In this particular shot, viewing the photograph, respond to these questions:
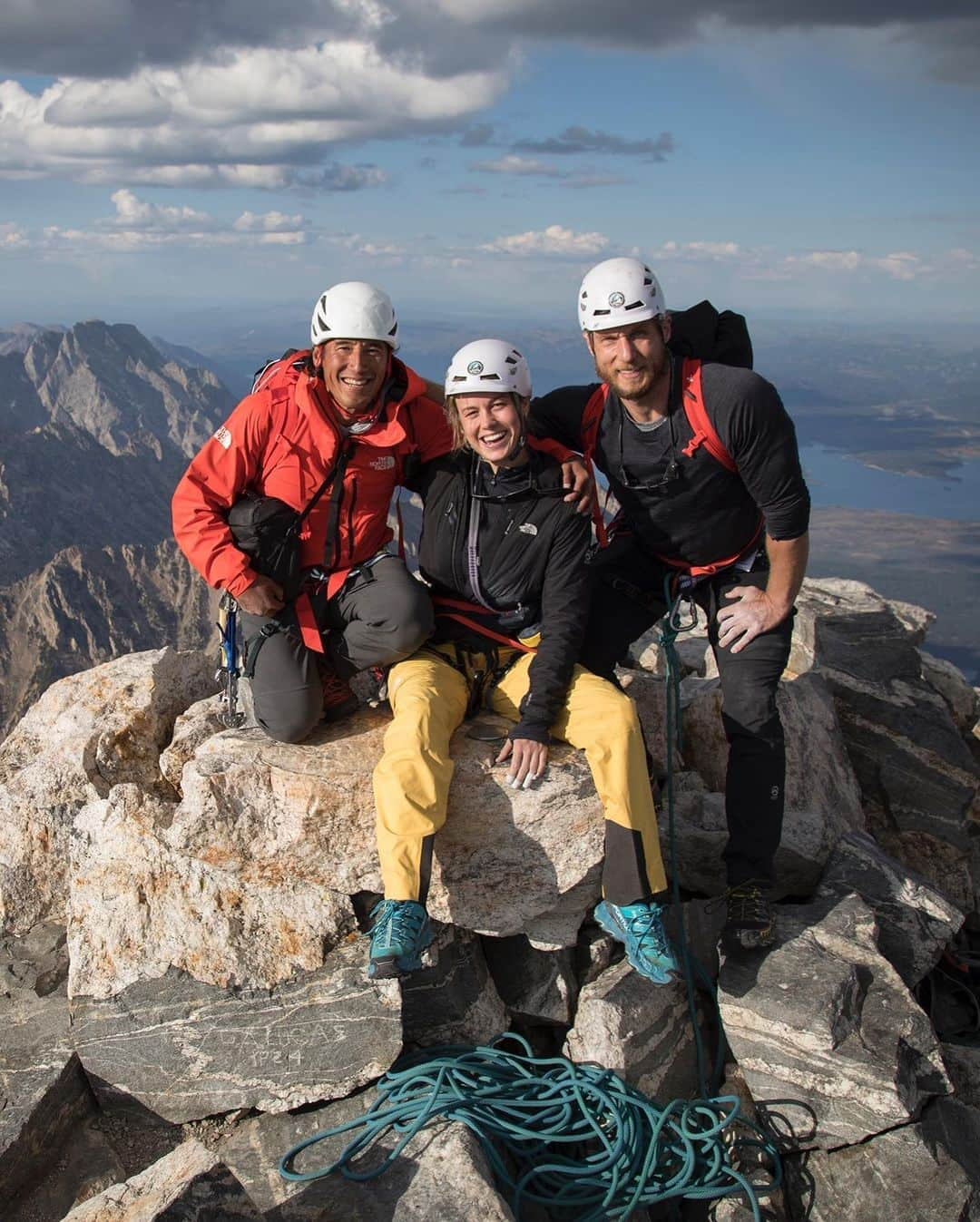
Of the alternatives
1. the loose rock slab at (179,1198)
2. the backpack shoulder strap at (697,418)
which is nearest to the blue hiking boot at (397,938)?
the loose rock slab at (179,1198)

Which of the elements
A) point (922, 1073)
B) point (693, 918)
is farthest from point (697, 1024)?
point (922, 1073)

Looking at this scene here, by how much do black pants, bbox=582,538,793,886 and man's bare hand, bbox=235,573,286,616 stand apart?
2.80m

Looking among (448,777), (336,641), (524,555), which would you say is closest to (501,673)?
(524,555)

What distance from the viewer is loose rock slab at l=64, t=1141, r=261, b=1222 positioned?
17.2 ft

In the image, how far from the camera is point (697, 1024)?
805 centimetres

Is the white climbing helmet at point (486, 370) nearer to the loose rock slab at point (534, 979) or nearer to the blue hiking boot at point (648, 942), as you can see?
the blue hiking boot at point (648, 942)

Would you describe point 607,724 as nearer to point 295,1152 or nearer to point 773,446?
point 773,446

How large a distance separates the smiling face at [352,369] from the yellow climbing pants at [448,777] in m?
2.34

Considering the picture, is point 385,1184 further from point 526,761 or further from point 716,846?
point 716,846

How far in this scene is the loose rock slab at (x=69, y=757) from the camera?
903 cm

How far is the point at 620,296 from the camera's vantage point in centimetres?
774

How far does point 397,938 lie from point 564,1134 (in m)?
2.16

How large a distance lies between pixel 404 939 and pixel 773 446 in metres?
4.84

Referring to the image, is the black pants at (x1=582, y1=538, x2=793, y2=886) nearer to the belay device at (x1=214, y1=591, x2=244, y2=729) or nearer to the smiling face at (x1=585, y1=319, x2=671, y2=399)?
the smiling face at (x1=585, y1=319, x2=671, y2=399)
